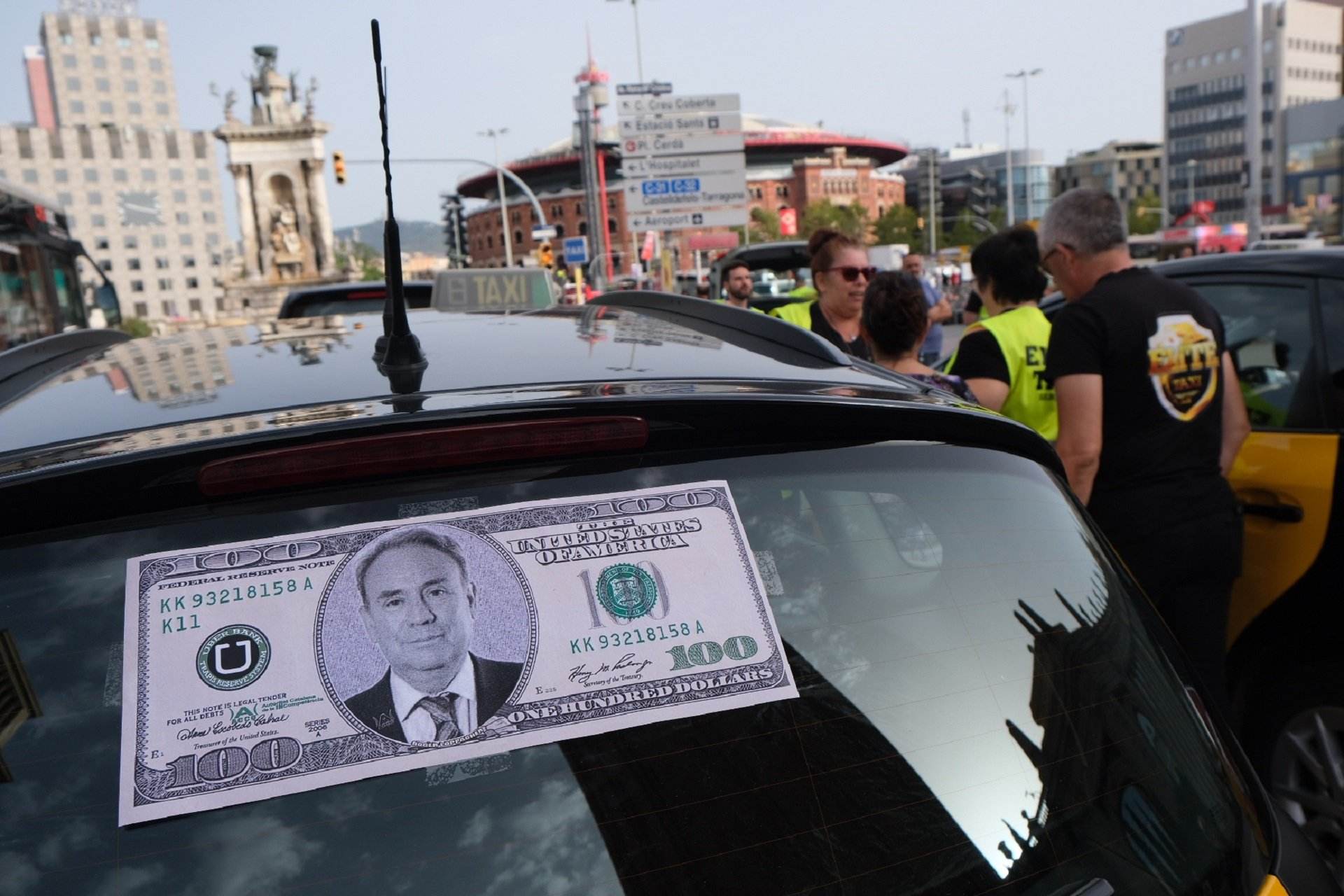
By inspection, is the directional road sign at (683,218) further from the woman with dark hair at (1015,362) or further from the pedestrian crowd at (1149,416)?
the pedestrian crowd at (1149,416)

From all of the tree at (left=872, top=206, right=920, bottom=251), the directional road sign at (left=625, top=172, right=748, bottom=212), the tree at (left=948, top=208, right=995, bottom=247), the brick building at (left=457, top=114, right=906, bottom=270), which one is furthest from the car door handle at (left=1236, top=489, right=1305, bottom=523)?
the brick building at (left=457, top=114, right=906, bottom=270)

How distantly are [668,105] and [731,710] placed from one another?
54.9ft

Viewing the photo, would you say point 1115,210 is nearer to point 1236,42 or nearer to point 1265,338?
point 1265,338

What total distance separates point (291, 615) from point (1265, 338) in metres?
3.59

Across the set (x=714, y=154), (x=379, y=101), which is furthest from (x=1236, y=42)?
(x=379, y=101)

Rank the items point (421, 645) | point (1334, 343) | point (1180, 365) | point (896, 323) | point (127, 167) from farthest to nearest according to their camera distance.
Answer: point (127, 167) → point (896, 323) → point (1334, 343) → point (1180, 365) → point (421, 645)

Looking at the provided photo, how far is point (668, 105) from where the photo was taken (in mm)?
17203

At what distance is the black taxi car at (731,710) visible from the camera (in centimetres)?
115

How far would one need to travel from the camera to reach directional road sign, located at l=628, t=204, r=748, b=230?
17.0 m

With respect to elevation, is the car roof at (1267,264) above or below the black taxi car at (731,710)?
above

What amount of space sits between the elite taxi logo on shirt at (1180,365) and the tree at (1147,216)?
109 meters

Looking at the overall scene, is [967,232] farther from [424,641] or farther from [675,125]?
[424,641]

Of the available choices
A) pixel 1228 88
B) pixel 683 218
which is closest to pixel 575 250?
pixel 683 218

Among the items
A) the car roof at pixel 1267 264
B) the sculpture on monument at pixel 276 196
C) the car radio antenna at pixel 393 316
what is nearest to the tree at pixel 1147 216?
the sculpture on monument at pixel 276 196
